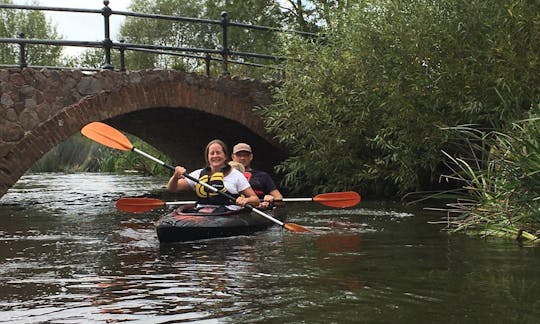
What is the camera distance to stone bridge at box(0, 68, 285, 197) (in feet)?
37.6

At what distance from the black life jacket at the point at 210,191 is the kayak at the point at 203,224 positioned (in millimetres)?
160

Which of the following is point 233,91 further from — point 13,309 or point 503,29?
point 13,309

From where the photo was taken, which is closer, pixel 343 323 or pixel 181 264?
pixel 343 323

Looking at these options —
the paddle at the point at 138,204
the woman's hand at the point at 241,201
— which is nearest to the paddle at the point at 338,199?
the woman's hand at the point at 241,201

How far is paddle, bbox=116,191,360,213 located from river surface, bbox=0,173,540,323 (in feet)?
0.91

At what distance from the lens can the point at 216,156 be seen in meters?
8.91

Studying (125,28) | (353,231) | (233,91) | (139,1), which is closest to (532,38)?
(353,231)

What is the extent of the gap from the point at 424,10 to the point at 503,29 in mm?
1467

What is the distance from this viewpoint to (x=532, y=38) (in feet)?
32.9

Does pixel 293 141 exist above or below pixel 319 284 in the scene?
above

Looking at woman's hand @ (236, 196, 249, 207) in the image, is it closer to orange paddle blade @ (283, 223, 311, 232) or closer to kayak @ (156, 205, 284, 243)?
kayak @ (156, 205, 284, 243)

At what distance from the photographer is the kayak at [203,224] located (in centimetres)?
816

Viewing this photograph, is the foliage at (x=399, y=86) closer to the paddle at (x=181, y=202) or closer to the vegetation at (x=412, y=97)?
the vegetation at (x=412, y=97)


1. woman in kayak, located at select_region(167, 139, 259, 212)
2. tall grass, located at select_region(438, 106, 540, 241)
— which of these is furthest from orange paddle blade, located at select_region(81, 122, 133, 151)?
tall grass, located at select_region(438, 106, 540, 241)
